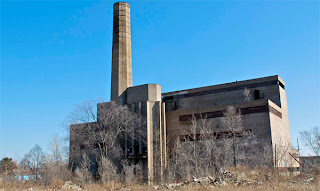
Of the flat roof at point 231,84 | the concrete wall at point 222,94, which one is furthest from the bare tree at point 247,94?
the flat roof at point 231,84

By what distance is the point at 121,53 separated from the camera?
4412cm

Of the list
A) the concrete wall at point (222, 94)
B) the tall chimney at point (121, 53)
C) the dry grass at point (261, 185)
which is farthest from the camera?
the concrete wall at point (222, 94)

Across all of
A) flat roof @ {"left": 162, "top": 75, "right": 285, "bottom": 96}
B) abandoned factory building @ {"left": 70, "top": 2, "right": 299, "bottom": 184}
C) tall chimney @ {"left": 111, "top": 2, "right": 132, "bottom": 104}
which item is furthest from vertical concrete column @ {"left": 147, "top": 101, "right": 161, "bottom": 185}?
flat roof @ {"left": 162, "top": 75, "right": 285, "bottom": 96}

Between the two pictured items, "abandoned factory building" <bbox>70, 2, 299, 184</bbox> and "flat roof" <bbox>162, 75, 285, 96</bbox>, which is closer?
"abandoned factory building" <bbox>70, 2, 299, 184</bbox>

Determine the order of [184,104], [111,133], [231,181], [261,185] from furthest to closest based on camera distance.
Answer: [184,104] → [111,133] → [231,181] → [261,185]

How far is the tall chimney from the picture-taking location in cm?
4309

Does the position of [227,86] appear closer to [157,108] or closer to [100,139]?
[157,108]

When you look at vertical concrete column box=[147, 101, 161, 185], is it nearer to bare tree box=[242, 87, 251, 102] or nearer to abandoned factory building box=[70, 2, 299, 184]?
abandoned factory building box=[70, 2, 299, 184]

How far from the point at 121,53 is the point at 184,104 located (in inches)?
547

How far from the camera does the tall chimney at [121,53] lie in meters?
43.1

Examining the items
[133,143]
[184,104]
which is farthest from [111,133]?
[184,104]

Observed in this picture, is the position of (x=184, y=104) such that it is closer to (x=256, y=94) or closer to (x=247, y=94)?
(x=247, y=94)

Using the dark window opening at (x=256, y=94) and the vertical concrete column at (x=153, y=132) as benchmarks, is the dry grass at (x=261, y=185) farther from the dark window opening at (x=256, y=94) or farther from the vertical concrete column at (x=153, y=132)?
the dark window opening at (x=256, y=94)

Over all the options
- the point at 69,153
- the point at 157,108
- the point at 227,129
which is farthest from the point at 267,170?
the point at 69,153
